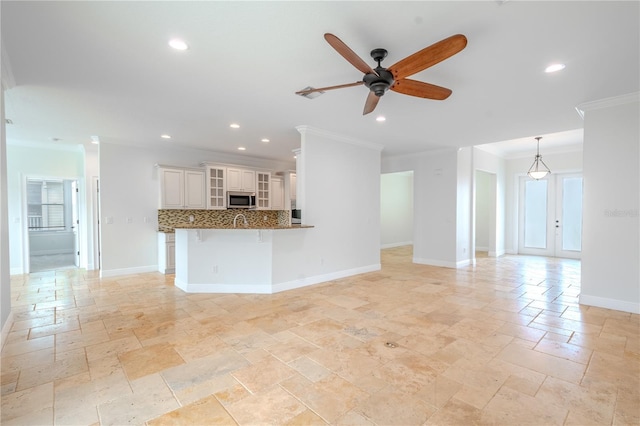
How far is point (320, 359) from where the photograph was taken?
2588 millimetres

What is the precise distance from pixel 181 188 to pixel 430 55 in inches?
223

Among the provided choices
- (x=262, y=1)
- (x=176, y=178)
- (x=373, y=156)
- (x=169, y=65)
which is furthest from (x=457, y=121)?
(x=176, y=178)

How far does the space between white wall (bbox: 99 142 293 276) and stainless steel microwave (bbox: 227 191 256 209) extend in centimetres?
129

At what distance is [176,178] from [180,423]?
5388 millimetres

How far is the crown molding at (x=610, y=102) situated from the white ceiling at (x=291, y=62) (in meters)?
0.18

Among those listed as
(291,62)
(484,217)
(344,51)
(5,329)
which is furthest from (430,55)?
(484,217)

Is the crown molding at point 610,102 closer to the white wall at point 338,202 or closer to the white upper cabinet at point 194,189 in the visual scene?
the white wall at point 338,202

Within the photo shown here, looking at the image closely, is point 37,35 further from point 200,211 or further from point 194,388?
point 200,211

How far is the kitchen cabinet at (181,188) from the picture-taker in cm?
617

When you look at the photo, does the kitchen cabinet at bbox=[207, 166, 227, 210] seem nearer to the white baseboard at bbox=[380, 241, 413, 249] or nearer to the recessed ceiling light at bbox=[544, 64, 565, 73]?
the white baseboard at bbox=[380, 241, 413, 249]

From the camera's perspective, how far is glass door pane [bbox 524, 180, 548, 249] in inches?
322

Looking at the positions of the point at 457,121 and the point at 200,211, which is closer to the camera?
the point at 457,121

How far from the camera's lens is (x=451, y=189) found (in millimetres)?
6781

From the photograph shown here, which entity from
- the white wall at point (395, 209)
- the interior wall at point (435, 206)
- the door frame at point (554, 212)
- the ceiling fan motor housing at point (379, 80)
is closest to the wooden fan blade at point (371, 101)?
the ceiling fan motor housing at point (379, 80)
